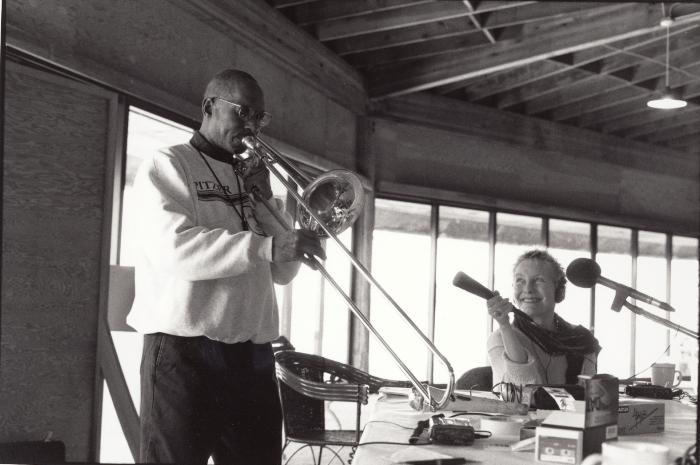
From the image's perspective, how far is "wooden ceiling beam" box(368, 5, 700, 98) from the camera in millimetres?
1681

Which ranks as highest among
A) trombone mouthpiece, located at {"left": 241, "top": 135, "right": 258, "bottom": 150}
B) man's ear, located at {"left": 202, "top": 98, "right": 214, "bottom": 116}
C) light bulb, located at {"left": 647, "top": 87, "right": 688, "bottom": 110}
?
light bulb, located at {"left": 647, "top": 87, "right": 688, "bottom": 110}

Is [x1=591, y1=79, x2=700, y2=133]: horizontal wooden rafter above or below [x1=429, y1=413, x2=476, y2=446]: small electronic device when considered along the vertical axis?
above

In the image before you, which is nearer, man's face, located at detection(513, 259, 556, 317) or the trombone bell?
the trombone bell

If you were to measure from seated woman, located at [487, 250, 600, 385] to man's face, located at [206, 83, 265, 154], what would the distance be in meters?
0.72

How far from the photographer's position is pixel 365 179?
193 centimetres

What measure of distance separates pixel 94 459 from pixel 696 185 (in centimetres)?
149

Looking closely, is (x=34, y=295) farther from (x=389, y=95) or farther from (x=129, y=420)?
(x=389, y=95)

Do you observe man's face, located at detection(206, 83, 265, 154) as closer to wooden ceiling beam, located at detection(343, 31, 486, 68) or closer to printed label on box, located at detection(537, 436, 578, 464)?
wooden ceiling beam, located at detection(343, 31, 486, 68)

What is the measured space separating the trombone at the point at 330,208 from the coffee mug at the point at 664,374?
1.60 ft

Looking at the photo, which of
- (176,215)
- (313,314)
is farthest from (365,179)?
(176,215)

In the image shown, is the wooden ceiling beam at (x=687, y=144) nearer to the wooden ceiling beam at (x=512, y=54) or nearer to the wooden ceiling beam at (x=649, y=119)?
the wooden ceiling beam at (x=649, y=119)

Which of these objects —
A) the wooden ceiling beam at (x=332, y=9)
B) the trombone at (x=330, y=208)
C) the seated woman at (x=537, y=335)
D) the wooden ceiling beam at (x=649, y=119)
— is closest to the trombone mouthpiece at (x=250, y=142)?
the trombone at (x=330, y=208)

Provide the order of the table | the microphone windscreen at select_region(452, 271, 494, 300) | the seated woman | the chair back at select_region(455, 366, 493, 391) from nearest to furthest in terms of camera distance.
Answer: the table < the microphone windscreen at select_region(452, 271, 494, 300) < the seated woman < the chair back at select_region(455, 366, 493, 391)

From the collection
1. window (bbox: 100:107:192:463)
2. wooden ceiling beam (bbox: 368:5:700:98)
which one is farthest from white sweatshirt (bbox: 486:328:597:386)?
window (bbox: 100:107:192:463)
